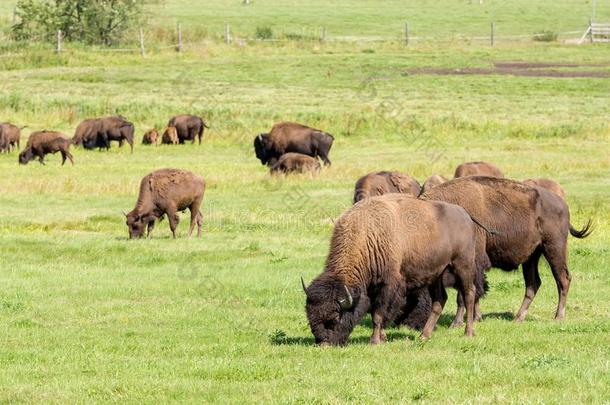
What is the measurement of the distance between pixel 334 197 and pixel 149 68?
40.1m

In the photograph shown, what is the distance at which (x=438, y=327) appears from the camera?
15.1m

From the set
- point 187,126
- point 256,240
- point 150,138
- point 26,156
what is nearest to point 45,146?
point 26,156

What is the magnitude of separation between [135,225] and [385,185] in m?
5.40

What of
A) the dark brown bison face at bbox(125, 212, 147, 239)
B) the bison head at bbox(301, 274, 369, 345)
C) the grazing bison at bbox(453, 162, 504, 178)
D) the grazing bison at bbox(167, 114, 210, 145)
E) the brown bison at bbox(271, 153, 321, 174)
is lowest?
the grazing bison at bbox(167, 114, 210, 145)

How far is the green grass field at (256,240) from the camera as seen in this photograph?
1126cm

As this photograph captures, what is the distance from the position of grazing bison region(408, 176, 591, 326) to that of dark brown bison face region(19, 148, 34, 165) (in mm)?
26919

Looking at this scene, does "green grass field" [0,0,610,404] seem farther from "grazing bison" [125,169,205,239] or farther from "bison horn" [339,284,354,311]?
"grazing bison" [125,169,205,239]

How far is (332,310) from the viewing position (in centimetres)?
1291

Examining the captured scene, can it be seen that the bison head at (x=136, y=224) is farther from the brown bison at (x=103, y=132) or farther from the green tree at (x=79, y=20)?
the green tree at (x=79, y=20)

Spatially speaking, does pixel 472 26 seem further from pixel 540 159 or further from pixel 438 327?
pixel 438 327

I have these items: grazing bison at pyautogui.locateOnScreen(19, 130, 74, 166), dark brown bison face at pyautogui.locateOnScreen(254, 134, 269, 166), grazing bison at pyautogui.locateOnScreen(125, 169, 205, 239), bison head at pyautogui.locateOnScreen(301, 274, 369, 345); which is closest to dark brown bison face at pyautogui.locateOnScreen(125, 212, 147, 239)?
grazing bison at pyautogui.locateOnScreen(125, 169, 205, 239)

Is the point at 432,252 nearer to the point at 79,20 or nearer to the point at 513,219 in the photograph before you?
the point at 513,219

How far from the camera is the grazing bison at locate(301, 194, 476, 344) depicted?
1299cm

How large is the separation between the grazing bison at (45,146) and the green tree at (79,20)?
36.9 metres
